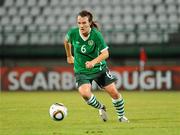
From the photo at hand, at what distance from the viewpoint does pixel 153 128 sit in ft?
36.6

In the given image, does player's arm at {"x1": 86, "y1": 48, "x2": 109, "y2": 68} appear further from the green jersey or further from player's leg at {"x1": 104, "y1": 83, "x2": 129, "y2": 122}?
player's leg at {"x1": 104, "y1": 83, "x2": 129, "y2": 122}

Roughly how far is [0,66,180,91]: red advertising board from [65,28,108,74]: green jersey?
16.7m

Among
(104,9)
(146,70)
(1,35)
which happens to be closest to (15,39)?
(1,35)

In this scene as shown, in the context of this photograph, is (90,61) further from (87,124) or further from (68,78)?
(68,78)

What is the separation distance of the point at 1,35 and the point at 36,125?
2010cm

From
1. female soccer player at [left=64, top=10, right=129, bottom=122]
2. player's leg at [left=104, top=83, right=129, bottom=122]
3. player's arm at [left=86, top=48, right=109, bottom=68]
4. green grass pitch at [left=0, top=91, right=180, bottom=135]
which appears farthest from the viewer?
player's leg at [left=104, top=83, right=129, bottom=122]

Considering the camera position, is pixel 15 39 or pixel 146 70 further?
pixel 15 39

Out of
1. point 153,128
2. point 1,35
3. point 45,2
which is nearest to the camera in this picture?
point 153,128

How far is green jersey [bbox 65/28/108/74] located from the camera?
40.5ft

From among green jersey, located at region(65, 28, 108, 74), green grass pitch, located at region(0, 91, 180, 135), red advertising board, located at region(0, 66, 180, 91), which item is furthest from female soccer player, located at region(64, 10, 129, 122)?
red advertising board, located at region(0, 66, 180, 91)

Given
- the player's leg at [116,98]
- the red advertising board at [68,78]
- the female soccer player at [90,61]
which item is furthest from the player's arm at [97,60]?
the red advertising board at [68,78]

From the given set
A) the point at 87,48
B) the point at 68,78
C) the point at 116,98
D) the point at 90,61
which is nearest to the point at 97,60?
the point at 90,61

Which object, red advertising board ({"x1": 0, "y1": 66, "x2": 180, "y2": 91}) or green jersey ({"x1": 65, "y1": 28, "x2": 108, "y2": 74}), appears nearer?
green jersey ({"x1": 65, "y1": 28, "x2": 108, "y2": 74})

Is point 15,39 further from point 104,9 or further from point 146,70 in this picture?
point 146,70
